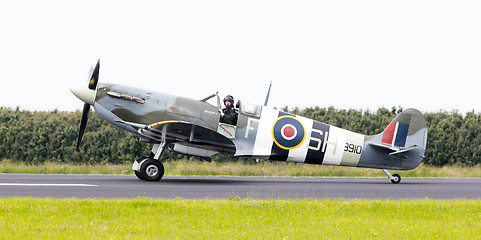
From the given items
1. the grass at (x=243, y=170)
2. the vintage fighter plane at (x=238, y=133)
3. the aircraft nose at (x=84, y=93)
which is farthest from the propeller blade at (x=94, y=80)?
the grass at (x=243, y=170)

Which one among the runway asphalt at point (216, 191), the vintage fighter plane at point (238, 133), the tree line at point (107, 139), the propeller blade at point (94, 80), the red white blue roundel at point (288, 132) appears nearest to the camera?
the runway asphalt at point (216, 191)

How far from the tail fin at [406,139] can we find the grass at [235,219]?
7107 mm

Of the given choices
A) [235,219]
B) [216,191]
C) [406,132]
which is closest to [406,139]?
[406,132]

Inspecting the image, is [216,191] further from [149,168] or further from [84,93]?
[84,93]

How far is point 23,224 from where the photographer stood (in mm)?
8086

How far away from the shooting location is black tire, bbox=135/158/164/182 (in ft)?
54.6

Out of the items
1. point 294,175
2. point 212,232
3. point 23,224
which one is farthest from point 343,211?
point 294,175

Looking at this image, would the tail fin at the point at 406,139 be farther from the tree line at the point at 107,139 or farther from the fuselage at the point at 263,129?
the tree line at the point at 107,139

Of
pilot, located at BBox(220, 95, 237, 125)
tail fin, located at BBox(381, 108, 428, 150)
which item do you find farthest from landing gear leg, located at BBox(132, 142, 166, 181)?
tail fin, located at BBox(381, 108, 428, 150)

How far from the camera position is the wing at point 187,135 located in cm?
1619

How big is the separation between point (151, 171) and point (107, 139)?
39.8 feet

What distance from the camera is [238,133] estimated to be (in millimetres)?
17234

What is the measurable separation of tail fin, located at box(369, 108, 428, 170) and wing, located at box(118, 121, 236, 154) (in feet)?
16.4

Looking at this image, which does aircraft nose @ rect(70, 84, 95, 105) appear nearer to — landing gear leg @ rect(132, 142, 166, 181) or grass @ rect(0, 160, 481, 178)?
landing gear leg @ rect(132, 142, 166, 181)
